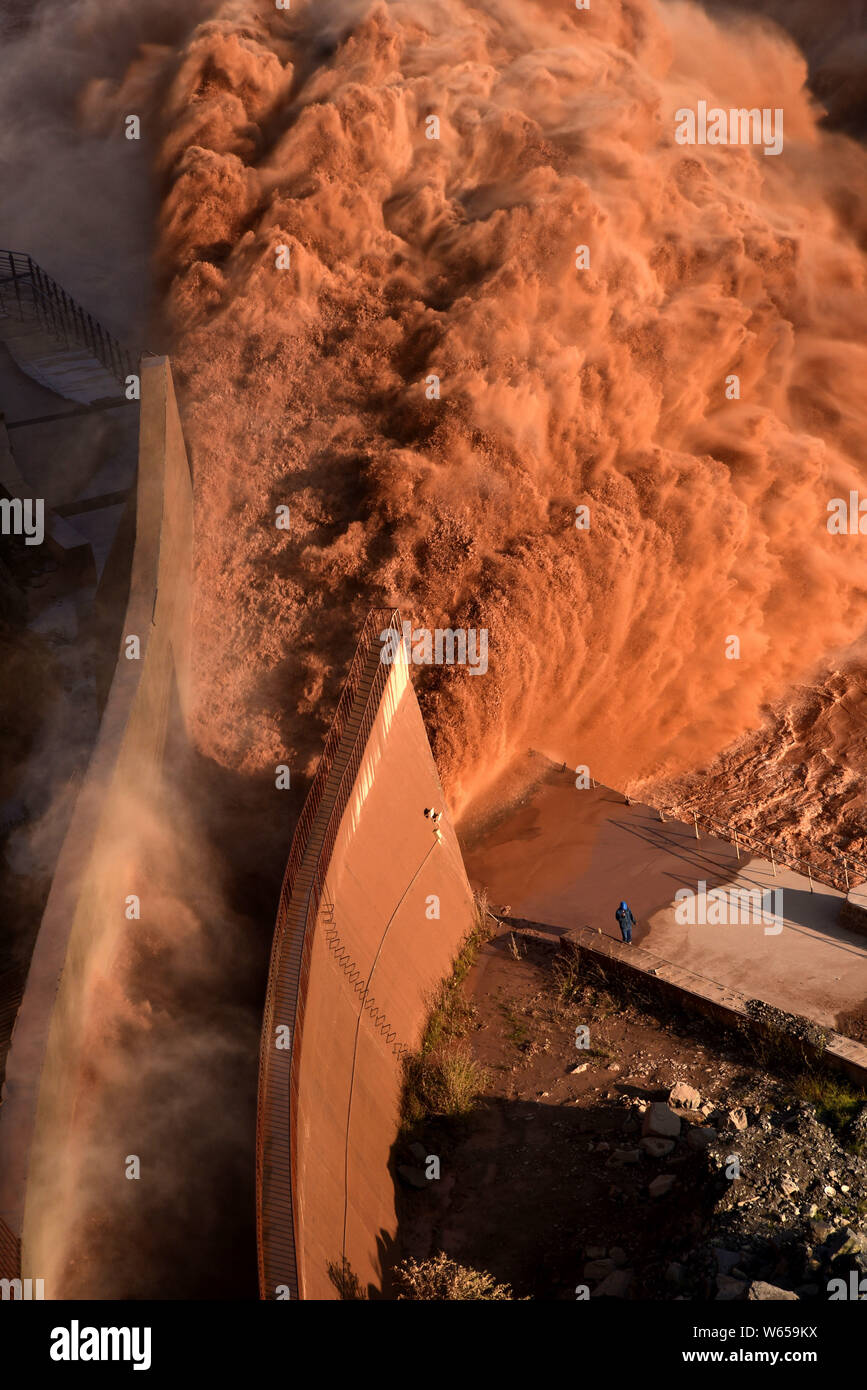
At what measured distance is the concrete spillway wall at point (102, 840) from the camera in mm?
8352

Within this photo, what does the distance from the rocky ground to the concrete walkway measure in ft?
3.62

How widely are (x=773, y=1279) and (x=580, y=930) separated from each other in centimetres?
532

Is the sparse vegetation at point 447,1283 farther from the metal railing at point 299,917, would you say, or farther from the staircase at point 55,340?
the staircase at point 55,340

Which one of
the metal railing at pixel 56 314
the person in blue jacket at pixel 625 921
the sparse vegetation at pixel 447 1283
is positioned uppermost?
the metal railing at pixel 56 314

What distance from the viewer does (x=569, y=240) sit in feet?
64.3

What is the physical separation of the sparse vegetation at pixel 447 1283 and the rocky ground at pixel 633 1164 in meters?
0.52

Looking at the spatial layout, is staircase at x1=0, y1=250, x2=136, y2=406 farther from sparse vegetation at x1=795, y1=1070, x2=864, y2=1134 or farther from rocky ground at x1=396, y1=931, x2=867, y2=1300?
sparse vegetation at x1=795, y1=1070, x2=864, y2=1134

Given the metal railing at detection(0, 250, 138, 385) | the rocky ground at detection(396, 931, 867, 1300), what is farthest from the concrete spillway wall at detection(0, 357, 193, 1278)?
the metal railing at detection(0, 250, 138, 385)

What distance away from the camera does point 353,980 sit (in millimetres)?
11594

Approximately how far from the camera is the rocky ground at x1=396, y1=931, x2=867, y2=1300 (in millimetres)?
9648

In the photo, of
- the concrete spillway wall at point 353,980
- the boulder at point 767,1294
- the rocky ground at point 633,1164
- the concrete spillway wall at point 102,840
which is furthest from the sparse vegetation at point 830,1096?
the concrete spillway wall at point 102,840

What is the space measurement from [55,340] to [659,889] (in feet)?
47.7

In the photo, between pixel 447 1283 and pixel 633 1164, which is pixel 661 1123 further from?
pixel 447 1283

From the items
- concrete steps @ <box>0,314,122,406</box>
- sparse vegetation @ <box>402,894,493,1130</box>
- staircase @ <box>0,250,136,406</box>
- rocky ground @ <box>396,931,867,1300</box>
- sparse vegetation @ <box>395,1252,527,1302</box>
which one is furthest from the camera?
staircase @ <box>0,250,136,406</box>
